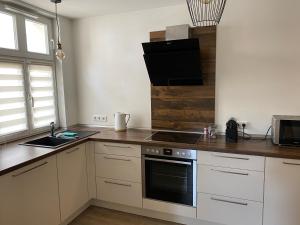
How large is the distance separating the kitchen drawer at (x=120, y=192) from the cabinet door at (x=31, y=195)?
0.56m

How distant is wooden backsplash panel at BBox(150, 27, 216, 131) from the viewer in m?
2.55

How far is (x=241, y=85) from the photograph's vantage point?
2486 mm

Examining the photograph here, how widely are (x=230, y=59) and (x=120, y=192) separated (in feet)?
6.33

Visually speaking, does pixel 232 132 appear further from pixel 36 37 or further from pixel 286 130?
pixel 36 37

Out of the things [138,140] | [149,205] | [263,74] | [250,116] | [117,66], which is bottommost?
[149,205]

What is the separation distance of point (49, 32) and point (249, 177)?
289cm

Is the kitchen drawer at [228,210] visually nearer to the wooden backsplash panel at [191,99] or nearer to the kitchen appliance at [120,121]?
the wooden backsplash panel at [191,99]

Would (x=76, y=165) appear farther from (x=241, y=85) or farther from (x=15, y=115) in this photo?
(x=241, y=85)

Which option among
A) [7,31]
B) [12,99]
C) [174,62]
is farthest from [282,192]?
[7,31]

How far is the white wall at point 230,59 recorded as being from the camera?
2.30 metres

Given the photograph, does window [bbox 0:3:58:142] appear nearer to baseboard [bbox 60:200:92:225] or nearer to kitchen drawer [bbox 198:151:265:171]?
baseboard [bbox 60:200:92:225]

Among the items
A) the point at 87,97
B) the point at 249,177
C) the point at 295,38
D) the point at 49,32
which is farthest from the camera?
the point at 87,97

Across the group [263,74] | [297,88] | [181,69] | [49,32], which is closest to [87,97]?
[49,32]

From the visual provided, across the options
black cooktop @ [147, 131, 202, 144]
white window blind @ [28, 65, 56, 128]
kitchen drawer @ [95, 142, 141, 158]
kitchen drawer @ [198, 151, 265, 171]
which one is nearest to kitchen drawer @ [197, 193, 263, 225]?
kitchen drawer @ [198, 151, 265, 171]
